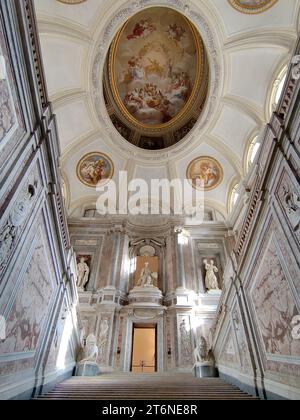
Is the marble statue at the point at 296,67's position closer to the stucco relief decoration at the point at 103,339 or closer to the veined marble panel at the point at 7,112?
the veined marble panel at the point at 7,112

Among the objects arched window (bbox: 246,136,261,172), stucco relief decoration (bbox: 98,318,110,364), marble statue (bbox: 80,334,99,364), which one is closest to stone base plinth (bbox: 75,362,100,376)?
marble statue (bbox: 80,334,99,364)

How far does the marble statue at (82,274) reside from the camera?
12.8m

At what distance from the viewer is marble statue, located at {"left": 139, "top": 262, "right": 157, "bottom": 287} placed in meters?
12.7

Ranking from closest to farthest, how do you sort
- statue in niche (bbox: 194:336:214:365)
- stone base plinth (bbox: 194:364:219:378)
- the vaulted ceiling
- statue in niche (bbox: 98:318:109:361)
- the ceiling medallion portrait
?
stone base plinth (bbox: 194:364:219:378) → statue in niche (bbox: 194:336:214:365) → the vaulted ceiling → statue in niche (bbox: 98:318:109:361) → the ceiling medallion portrait

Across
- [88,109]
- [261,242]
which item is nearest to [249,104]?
[88,109]

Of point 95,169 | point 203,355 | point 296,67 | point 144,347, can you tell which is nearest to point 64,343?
point 203,355

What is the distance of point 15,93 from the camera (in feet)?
12.1

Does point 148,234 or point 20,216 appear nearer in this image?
point 20,216

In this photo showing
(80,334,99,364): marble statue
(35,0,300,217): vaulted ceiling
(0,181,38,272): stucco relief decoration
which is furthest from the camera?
(35,0,300,217): vaulted ceiling

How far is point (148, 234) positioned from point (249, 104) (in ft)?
29.3

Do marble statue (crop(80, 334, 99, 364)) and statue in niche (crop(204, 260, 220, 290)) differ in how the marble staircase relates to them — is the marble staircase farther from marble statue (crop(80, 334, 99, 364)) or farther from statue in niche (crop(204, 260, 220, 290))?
statue in niche (crop(204, 260, 220, 290))

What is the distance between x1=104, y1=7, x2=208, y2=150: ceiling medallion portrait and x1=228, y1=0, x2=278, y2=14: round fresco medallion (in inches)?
130
